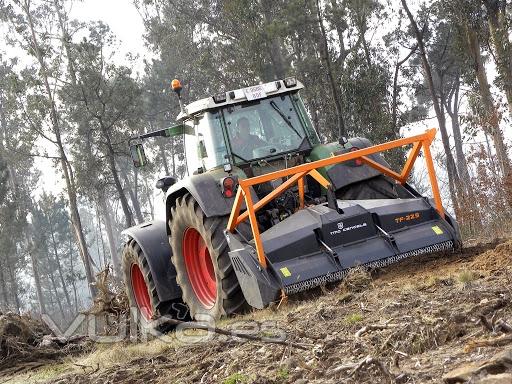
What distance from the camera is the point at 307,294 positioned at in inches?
272

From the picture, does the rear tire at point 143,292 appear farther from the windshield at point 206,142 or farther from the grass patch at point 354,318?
the grass patch at point 354,318

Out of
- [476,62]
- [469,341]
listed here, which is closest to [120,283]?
[469,341]

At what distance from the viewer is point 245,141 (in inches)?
330

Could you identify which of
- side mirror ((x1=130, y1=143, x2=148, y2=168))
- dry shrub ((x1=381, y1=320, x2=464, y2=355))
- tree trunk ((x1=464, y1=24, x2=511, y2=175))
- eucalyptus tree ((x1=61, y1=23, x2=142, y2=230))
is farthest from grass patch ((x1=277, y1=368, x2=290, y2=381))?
eucalyptus tree ((x1=61, y1=23, x2=142, y2=230))

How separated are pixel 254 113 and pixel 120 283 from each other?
474cm

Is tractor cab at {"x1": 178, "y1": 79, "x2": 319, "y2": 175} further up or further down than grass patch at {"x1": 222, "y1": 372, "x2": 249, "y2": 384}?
further up

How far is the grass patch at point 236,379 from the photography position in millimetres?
4176

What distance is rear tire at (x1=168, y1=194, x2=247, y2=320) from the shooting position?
725cm

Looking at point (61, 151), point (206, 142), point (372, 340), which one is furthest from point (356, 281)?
point (61, 151)

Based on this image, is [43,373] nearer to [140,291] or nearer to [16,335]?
[16,335]

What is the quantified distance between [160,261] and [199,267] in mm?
829

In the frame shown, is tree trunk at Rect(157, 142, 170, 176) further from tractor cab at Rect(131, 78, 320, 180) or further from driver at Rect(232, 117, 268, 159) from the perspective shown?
driver at Rect(232, 117, 268, 159)

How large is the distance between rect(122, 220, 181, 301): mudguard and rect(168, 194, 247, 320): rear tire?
0.63m

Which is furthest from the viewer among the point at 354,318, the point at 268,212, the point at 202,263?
the point at 202,263
